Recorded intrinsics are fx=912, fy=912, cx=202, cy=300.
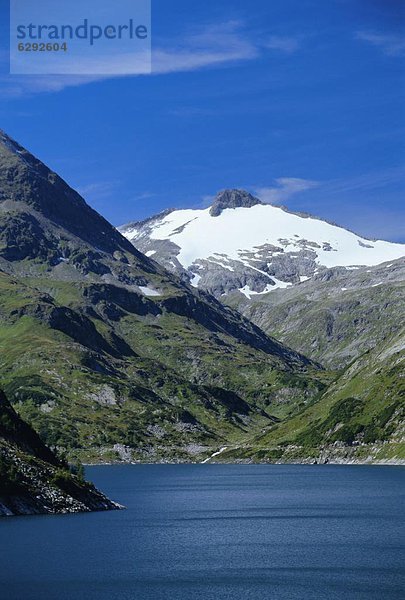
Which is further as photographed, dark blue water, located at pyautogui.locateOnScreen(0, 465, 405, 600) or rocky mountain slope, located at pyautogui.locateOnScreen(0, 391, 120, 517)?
rocky mountain slope, located at pyautogui.locateOnScreen(0, 391, 120, 517)

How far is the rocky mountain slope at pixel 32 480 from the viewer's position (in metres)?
132

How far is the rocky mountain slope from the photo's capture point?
132 meters

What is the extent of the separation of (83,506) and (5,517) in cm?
1876

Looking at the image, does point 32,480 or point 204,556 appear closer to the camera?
point 204,556

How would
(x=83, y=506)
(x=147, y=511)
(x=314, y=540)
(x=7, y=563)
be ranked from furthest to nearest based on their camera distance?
(x=147, y=511), (x=83, y=506), (x=314, y=540), (x=7, y=563)

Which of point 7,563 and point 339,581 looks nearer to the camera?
point 339,581

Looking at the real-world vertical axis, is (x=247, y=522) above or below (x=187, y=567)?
below

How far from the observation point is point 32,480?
135625 millimetres

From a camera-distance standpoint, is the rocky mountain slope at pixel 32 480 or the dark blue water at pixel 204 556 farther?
the rocky mountain slope at pixel 32 480

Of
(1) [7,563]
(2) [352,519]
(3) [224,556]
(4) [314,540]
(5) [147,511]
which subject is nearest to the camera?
(1) [7,563]

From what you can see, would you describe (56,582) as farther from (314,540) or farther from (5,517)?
(314,540)

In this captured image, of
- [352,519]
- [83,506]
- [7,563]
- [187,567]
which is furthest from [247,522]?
[7,563]

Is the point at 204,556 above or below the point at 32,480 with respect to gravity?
below

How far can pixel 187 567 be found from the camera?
107 meters
